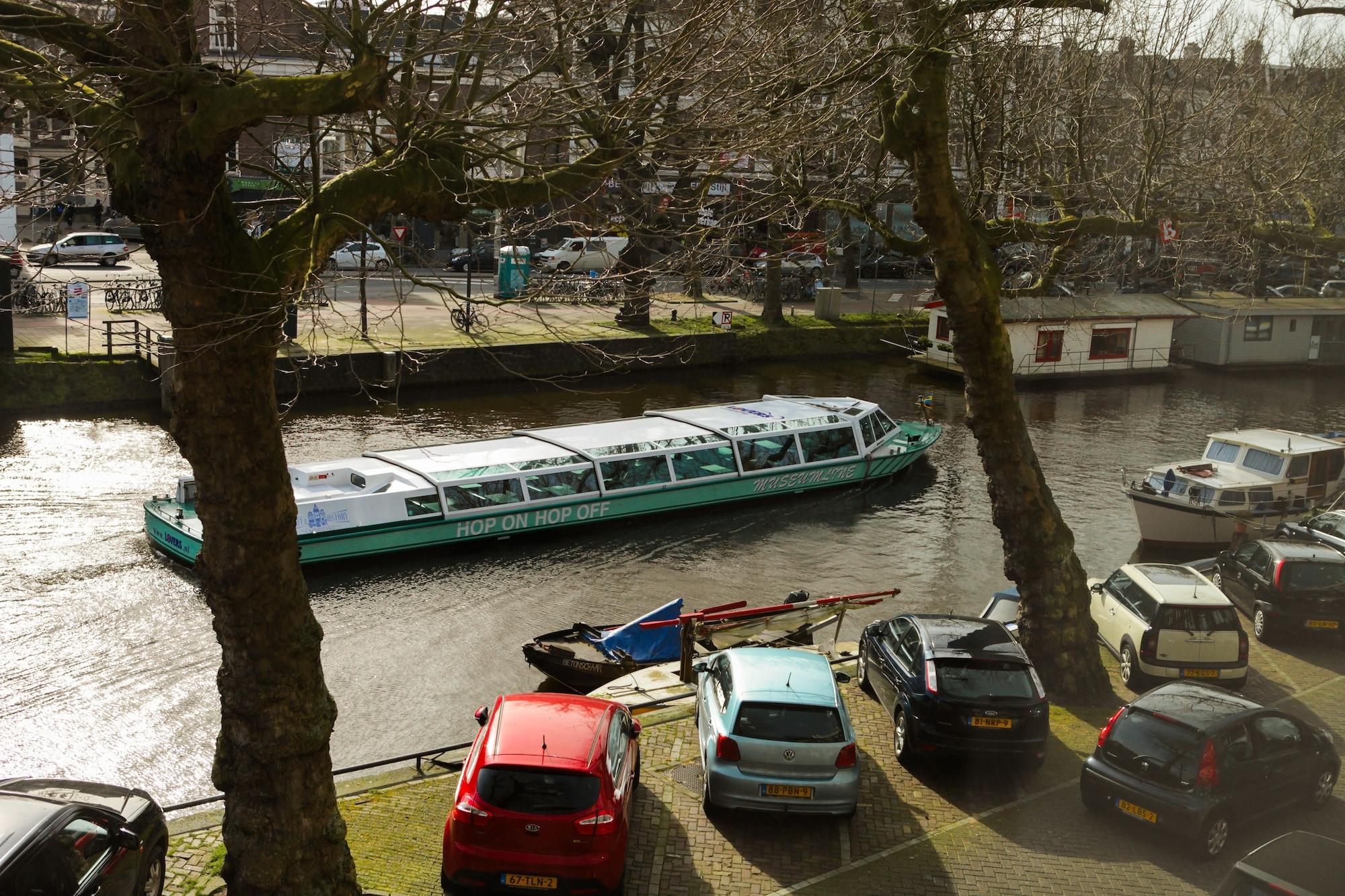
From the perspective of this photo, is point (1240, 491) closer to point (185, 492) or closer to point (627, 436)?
point (627, 436)

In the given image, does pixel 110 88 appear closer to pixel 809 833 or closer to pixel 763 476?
→ pixel 809 833

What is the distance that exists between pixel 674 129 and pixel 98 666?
12301 millimetres

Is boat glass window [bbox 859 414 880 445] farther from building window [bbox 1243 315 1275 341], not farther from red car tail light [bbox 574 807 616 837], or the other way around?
building window [bbox 1243 315 1275 341]

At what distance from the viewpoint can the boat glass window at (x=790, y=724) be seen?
1127cm

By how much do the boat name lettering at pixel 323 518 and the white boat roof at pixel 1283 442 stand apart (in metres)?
18.2

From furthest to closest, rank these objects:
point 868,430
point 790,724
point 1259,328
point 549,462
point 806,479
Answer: point 1259,328 < point 868,430 < point 806,479 < point 549,462 < point 790,724

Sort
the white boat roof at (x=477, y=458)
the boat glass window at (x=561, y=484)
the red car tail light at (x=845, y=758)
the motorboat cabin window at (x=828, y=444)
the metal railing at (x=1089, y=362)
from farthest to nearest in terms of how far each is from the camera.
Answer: the metal railing at (x=1089, y=362) < the motorboat cabin window at (x=828, y=444) < the boat glass window at (x=561, y=484) < the white boat roof at (x=477, y=458) < the red car tail light at (x=845, y=758)

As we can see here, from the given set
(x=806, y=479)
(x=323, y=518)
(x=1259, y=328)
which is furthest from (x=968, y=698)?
(x=1259, y=328)

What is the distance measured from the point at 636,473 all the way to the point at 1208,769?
1536cm

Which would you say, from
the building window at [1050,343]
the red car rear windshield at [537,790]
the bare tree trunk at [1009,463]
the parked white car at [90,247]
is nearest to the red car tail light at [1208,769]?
the bare tree trunk at [1009,463]

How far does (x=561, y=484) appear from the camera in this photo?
2403cm

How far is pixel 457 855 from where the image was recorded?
9461 millimetres

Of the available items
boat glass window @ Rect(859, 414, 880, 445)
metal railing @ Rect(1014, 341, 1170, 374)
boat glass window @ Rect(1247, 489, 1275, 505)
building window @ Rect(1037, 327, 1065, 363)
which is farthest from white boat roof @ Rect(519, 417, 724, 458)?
building window @ Rect(1037, 327, 1065, 363)

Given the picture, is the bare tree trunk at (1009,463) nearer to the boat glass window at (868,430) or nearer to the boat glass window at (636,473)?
Result: the boat glass window at (636,473)
